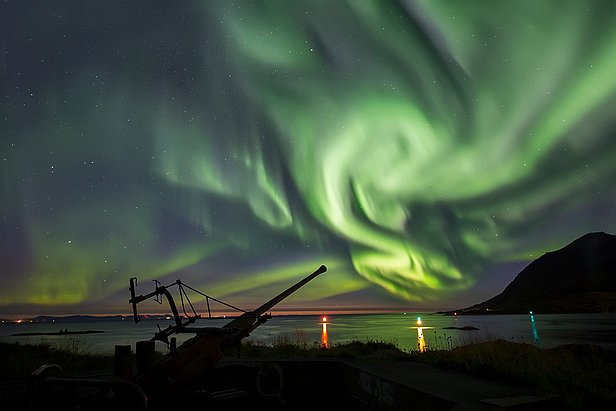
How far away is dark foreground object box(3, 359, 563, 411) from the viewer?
4665 millimetres

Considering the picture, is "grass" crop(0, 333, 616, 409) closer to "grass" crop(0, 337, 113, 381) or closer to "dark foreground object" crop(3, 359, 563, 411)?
"grass" crop(0, 337, 113, 381)

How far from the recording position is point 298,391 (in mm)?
10461

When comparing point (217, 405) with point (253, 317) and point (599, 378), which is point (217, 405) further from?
point (599, 378)

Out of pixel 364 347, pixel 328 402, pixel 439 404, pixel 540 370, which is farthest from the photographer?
pixel 364 347

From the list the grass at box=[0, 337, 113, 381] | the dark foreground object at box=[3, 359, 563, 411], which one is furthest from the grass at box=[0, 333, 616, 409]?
the dark foreground object at box=[3, 359, 563, 411]

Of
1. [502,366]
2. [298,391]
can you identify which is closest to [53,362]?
[298,391]

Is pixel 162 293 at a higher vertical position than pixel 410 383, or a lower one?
higher

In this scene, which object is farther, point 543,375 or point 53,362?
point 53,362

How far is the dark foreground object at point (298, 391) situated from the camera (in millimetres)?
4665

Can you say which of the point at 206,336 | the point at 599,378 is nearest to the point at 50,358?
the point at 206,336

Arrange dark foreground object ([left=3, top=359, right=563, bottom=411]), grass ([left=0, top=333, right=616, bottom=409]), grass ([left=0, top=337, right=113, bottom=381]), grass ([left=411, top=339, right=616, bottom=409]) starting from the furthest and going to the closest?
1. grass ([left=0, top=337, right=113, bottom=381])
2. grass ([left=0, top=333, right=616, bottom=409])
3. grass ([left=411, top=339, right=616, bottom=409])
4. dark foreground object ([left=3, top=359, right=563, bottom=411])

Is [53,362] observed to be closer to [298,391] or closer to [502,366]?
[298,391]

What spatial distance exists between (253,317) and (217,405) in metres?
1.83

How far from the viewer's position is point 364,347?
18484 millimetres
